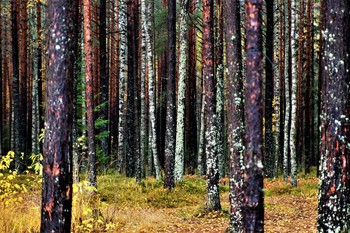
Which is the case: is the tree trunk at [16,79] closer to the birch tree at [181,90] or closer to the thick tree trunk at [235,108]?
the birch tree at [181,90]

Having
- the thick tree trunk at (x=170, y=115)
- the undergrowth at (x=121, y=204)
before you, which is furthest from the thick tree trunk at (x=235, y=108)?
the thick tree trunk at (x=170, y=115)

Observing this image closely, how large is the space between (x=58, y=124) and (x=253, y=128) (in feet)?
8.39

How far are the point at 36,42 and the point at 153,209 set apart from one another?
42.9 feet

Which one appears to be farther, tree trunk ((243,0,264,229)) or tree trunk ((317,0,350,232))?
tree trunk ((317,0,350,232))

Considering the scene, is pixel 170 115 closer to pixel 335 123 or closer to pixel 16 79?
pixel 335 123

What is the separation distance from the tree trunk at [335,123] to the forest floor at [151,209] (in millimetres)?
3439

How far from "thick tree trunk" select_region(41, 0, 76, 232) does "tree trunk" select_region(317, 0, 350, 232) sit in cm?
373

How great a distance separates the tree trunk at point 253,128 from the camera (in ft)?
17.9

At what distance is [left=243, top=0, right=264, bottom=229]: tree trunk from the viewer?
17.9ft

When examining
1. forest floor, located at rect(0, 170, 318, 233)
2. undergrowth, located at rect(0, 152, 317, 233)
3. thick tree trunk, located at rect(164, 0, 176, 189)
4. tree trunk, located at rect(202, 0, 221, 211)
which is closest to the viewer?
undergrowth, located at rect(0, 152, 317, 233)

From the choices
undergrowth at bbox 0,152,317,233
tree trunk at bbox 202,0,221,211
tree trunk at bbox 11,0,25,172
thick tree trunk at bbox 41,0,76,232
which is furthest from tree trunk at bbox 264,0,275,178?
thick tree trunk at bbox 41,0,76,232

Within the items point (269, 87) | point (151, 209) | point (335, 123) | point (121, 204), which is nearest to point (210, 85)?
point (151, 209)

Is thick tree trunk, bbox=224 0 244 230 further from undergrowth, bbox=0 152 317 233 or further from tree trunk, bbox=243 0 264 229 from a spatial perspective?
undergrowth, bbox=0 152 317 233

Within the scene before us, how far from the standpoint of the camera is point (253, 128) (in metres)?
5.53
